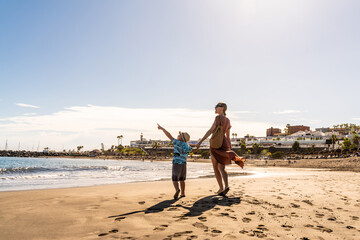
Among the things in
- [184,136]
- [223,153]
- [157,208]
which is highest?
[184,136]

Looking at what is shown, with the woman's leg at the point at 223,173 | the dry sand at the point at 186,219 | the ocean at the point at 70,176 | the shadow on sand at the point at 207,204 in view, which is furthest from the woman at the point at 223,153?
the ocean at the point at 70,176

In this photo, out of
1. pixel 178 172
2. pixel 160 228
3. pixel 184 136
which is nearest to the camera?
pixel 160 228

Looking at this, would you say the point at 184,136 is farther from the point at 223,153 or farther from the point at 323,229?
the point at 323,229

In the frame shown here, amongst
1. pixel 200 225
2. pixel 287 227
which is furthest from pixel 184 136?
pixel 287 227

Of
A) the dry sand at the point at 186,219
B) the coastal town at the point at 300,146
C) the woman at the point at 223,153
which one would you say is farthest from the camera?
the coastal town at the point at 300,146

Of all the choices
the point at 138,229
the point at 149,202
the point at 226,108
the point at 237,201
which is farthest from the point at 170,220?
the point at 226,108

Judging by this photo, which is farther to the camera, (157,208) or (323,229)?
(157,208)

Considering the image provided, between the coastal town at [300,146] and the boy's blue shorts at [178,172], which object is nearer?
the boy's blue shorts at [178,172]

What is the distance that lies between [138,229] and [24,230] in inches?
63.5

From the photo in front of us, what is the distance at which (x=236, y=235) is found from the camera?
329cm

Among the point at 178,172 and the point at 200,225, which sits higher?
the point at 178,172

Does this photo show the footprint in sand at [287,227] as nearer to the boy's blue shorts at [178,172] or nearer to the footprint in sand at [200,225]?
the footprint in sand at [200,225]

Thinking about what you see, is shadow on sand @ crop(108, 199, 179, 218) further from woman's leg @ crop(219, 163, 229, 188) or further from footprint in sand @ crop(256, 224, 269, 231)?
footprint in sand @ crop(256, 224, 269, 231)

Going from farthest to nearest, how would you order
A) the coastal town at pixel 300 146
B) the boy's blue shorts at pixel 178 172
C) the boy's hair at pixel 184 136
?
the coastal town at pixel 300 146
the boy's hair at pixel 184 136
the boy's blue shorts at pixel 178 172
